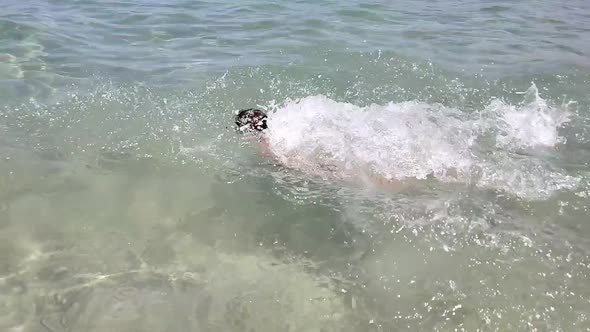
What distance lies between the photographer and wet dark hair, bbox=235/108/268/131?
6.67m

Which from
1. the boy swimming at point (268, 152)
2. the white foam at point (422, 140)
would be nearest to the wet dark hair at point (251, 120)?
the boy swimming at point (268, 152)

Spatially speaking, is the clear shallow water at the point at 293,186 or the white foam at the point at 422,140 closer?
the clear shallow water at the point at 293,186

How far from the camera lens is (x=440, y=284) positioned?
427 cm

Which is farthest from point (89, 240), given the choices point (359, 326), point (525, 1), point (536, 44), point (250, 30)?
point (525, 1)

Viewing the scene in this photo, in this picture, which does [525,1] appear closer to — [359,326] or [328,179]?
[328,179]

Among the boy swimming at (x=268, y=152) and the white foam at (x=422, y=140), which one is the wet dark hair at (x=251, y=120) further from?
the white foam at (x=422, y=140)

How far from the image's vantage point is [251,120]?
6.69m

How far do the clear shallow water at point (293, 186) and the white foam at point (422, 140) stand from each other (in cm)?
3

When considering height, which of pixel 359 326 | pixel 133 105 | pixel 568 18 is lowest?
pixel 359 326

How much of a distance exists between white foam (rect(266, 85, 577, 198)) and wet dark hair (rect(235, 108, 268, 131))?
21 centimetres

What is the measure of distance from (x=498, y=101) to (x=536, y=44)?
400cm

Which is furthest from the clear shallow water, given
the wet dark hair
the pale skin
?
the wet dark hair

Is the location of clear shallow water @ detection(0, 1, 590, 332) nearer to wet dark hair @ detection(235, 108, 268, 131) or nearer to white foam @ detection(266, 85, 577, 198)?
white foam @ detection(266, 85, 577, 198)

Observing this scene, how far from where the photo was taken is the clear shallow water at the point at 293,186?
4.11 m
